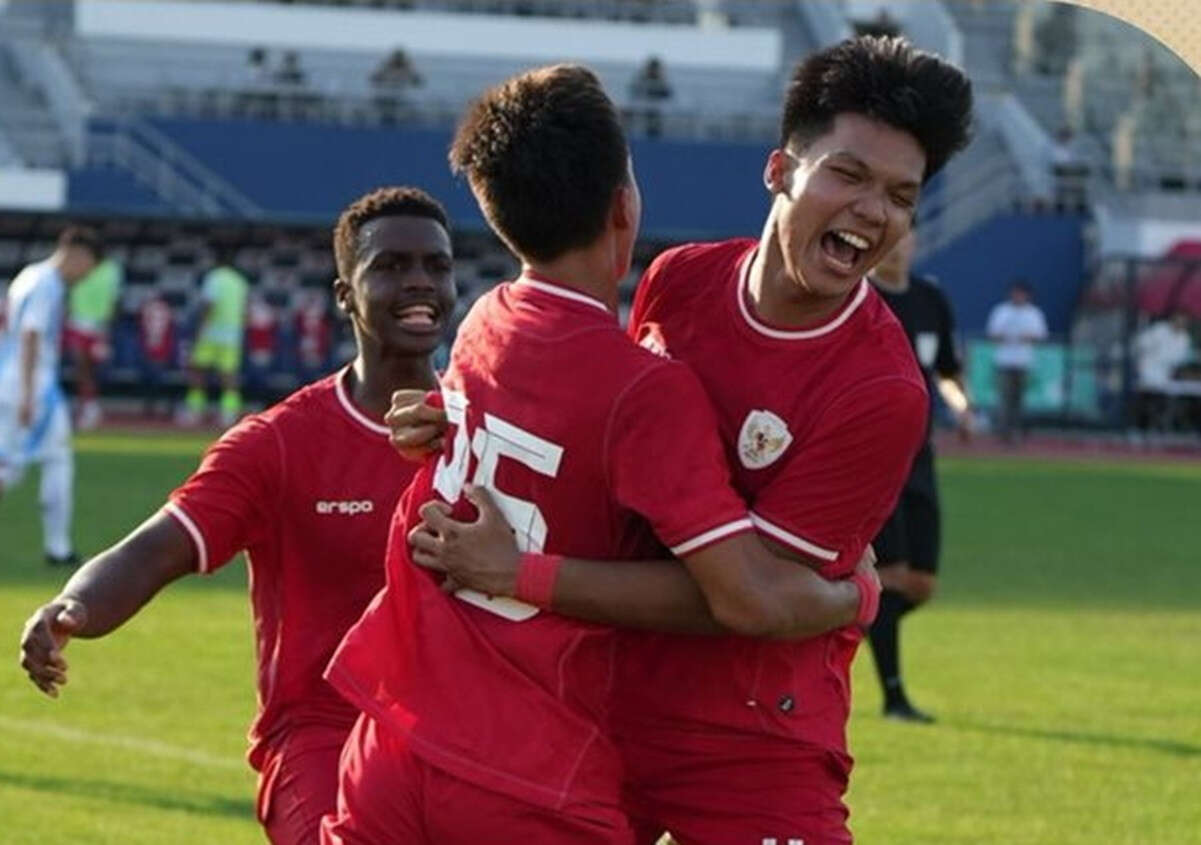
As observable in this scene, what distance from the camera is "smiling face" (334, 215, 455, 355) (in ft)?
21.0

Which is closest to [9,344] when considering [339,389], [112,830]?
[112,830]

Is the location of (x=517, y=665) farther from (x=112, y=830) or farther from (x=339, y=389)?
(x=112, y=830)

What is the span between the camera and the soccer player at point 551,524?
462cm

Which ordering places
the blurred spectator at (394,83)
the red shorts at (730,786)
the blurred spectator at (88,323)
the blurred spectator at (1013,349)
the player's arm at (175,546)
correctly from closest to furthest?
the red shorts at (730,786), the player's arm at (175,546), the blurred spectator at (88,323), the blurred spectator at (1013,349), the blurred spectator at (394,83)

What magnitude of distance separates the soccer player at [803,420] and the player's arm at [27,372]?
40.5 ft

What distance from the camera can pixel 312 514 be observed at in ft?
20.1

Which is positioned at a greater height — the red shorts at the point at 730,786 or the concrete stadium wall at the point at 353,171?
the red shorts at the point at 730,786

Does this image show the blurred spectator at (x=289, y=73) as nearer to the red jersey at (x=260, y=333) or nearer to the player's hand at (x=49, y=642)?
the red jersey at (x=260, y=333)

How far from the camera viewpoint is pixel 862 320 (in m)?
4.99

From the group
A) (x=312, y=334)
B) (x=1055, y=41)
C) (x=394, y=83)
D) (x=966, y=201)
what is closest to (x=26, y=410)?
(x=312, y=334)

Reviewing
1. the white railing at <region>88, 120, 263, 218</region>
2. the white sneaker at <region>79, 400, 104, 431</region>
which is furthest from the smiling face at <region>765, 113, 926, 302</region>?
the white railing at <region>88, 120, 263, 218</region>

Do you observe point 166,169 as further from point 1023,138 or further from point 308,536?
point 308,536

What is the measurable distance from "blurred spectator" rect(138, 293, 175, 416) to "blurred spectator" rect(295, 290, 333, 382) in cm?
156

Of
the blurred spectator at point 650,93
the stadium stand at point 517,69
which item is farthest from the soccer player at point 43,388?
the blurred spectator at point 650,93
